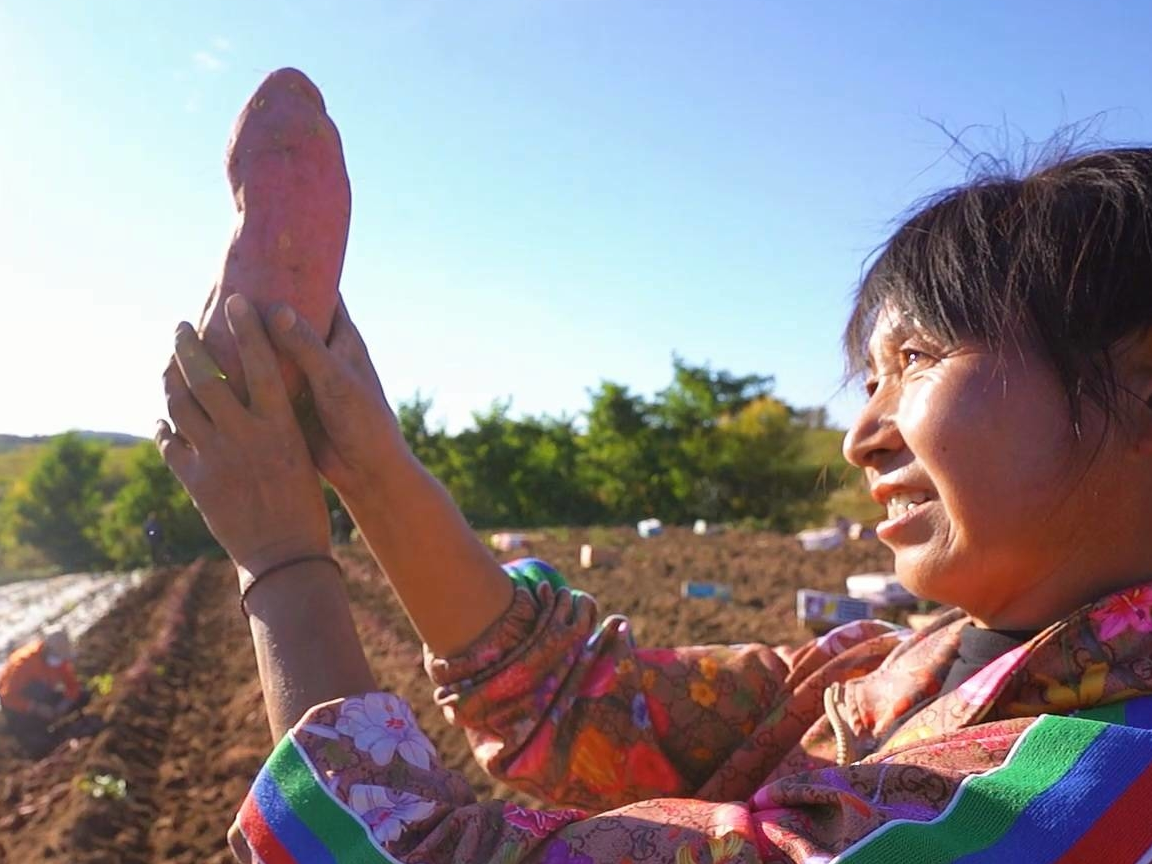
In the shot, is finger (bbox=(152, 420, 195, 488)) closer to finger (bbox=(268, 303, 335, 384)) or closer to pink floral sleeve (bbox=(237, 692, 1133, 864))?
finger (bbox=(268, 303, 335, 384))

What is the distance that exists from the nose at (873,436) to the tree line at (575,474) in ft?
48.0

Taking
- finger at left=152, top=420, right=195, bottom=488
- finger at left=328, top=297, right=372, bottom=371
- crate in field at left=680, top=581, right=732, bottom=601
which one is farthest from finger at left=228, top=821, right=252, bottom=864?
crate in field at left=680, top=581, right=732, bottom=601

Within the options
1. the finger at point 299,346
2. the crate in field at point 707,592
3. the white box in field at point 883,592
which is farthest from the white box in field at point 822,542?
the finger at point 299,346

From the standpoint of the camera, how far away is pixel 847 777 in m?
0.73

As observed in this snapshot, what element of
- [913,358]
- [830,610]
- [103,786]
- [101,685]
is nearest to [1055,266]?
[913,358]

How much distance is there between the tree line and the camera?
1645cm

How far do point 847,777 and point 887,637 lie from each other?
56 centimetres

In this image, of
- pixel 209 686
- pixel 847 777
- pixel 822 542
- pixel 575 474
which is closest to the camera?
pixel 847 777

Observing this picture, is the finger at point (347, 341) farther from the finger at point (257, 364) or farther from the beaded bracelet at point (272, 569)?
the beaded bracelet at point (272, 569)

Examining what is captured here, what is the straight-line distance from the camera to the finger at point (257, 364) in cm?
100

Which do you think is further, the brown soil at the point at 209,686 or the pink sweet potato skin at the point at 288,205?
the brown soil at the point at 209,686

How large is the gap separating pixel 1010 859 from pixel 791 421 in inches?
655

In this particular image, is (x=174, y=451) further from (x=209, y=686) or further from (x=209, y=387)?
(x=209, y=686)

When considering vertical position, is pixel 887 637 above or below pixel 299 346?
below
